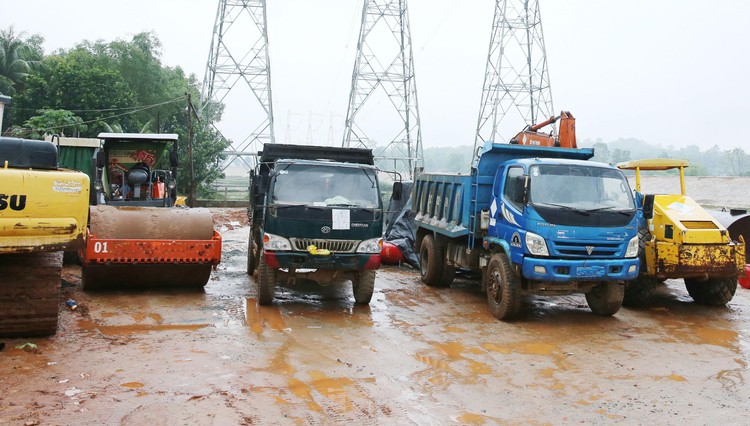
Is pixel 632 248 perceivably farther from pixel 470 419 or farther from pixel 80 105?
pixel 80 105

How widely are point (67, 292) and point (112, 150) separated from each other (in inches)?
146

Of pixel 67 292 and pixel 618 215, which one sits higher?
pixel 618 215

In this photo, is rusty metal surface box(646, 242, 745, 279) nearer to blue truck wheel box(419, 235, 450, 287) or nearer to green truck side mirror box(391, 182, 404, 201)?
blue truck wheel box(419, 235, 450, 287)

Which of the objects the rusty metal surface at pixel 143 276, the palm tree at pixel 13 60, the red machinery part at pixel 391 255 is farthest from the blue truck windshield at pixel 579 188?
the palm tree at pixel 13 60

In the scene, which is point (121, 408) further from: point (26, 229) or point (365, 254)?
point (365, 254)

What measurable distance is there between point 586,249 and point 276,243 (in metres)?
4.27

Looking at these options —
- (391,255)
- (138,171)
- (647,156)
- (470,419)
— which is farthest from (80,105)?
(647,156)

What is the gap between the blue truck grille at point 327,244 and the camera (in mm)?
8281

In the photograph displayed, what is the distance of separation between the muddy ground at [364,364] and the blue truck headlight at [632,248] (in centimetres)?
105

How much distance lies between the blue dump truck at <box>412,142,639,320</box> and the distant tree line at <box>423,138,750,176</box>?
577 inches

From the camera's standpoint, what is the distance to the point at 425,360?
6.50 m

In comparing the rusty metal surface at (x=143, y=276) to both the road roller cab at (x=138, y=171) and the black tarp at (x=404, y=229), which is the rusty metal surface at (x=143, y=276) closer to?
the road roller cab at (x=138, y=171)

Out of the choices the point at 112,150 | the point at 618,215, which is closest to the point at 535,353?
the point at 618,215

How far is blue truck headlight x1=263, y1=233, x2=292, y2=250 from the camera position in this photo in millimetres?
8227
